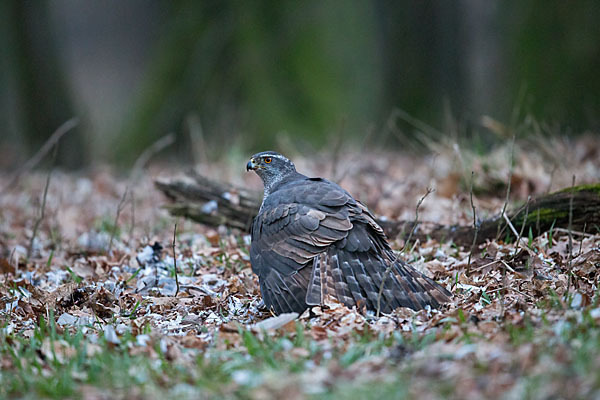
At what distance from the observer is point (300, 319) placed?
13.4 feet

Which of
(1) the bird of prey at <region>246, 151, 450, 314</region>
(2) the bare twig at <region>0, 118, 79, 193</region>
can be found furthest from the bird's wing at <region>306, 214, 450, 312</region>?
(2) the bare twig at <region>0, 118, 79, 193</region>

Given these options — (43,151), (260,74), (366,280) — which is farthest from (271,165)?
(260,74)

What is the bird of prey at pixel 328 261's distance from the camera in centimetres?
412

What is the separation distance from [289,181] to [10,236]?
3781 mm

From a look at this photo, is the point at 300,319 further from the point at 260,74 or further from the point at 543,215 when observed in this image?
the point at 260,74

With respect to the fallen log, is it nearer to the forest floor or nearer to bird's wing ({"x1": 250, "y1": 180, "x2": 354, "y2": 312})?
the forest floor

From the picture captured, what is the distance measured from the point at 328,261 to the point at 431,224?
1987mm

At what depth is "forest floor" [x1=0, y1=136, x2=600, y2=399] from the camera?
2.81 m

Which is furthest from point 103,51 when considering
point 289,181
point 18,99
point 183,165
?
point 289,181

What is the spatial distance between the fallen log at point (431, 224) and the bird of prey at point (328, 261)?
1225mm

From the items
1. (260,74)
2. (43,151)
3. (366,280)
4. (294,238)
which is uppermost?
(260,74)

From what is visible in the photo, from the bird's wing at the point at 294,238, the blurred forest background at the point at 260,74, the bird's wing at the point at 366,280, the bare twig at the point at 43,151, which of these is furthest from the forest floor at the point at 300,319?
the blurred forest background at the point at 260,74

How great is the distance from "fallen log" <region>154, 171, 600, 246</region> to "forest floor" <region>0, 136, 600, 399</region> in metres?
0.11

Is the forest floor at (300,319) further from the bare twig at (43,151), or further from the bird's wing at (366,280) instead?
the bare twig at (43,151)
